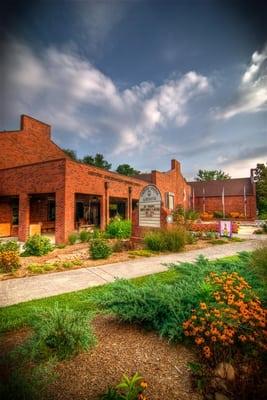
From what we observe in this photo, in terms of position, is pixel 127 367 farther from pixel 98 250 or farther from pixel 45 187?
pixel 45 187

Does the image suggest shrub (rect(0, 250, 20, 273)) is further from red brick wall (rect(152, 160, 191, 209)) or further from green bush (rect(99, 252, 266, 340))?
red brick wall (rect(152, 160, 191, 209))

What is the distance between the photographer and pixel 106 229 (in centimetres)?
1539

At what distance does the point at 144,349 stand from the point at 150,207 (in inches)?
361

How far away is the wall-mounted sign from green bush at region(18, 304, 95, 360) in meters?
8.79

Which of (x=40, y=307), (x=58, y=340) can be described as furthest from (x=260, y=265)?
(x=40, y=307)

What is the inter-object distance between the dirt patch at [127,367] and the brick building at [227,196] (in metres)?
36.7

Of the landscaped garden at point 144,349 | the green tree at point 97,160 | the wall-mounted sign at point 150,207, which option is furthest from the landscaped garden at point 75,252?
the green tree at point 97,160

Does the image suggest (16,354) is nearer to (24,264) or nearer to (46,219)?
(24,264)

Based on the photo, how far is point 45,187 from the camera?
1310 centimetres

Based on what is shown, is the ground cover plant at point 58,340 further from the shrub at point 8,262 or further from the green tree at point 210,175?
the green tree at point 210,175

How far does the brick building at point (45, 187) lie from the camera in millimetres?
12523

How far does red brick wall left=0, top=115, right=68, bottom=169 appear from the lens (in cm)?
1586

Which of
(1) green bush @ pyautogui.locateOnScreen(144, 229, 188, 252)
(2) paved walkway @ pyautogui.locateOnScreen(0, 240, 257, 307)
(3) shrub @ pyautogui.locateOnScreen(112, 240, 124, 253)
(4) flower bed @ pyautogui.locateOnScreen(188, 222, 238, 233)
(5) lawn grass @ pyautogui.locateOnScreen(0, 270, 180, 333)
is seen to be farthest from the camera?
(4) flower bed @ pyautogui.locateOnScreen(188, 222, 238, 233)

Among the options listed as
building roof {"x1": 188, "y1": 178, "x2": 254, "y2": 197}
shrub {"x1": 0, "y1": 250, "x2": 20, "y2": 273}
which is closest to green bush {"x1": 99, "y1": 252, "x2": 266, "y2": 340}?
shrub {"x1": 0, "y1": 250, "x2": 20, "y2": 273}
